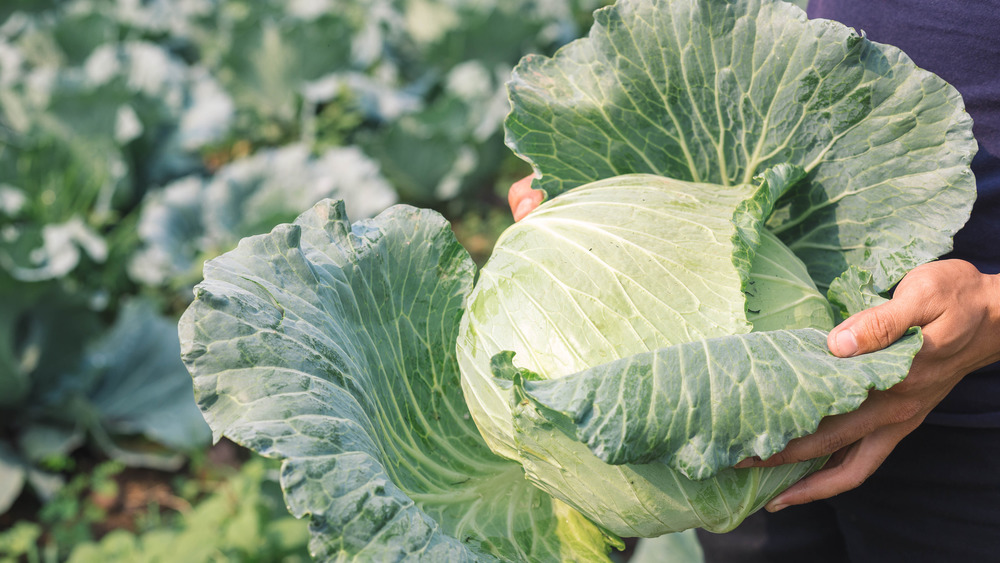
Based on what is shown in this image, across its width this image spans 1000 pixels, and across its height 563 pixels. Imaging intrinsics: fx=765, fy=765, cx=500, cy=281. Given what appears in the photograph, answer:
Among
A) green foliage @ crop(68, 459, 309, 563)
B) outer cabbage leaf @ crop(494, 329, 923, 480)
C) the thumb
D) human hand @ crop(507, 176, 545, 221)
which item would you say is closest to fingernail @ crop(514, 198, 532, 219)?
human hand @ crop(507, 176, 545, 221)

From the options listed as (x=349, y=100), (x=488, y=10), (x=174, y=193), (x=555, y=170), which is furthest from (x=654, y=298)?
(x=488, y=10)

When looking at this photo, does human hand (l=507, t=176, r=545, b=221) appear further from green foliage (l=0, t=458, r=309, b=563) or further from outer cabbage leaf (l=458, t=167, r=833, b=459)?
green foliage (l=0, t=458, r=309, b=563)

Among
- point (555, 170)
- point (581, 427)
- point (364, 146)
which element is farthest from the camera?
point (364, 146)

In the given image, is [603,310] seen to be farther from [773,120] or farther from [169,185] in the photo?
[169,185]

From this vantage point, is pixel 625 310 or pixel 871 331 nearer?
pixel 871 331

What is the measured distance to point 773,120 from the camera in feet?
5.58

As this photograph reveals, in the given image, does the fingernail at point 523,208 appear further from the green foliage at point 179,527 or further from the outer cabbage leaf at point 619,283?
the green foliage at point 179,527

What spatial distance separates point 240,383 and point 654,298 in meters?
0.77

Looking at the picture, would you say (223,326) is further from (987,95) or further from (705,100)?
(987,95)

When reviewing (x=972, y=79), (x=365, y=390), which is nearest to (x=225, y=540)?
(x=365, y=390)

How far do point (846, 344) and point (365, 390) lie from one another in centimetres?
91

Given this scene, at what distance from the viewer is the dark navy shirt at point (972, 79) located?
1.62 m

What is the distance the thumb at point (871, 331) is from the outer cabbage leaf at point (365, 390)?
0.67m

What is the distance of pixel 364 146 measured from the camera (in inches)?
223
